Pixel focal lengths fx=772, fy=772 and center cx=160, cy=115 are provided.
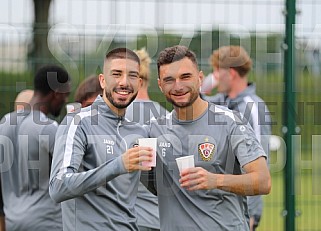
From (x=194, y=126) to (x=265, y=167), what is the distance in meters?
0.51

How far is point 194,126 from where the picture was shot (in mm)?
4832

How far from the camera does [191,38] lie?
25.2 ft

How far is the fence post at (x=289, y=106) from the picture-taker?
7.09 m

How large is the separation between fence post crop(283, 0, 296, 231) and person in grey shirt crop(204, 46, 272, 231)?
226 millimetres

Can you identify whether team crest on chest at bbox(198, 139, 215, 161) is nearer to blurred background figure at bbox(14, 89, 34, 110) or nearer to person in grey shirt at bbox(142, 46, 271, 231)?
person in grey shirt at bbox(142, 46, 271, 231)

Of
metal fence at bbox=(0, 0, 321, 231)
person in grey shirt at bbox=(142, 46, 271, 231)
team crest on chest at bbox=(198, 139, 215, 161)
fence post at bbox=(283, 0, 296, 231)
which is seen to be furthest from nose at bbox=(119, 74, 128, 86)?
fence post at bbox=(283, 0, 296, 231)

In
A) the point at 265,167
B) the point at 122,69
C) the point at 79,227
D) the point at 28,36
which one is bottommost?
the point at 79,227

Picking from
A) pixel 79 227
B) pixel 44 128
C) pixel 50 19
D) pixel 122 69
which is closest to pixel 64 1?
pixel 50 19

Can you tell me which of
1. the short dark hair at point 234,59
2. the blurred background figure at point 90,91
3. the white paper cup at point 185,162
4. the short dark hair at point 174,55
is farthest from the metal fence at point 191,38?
the white paper cup at point 185,162

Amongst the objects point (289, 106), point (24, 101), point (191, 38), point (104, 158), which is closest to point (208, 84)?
point (191, 38)

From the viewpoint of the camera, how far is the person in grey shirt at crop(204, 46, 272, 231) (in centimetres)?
680

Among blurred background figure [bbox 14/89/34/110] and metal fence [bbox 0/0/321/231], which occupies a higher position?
metal fence [bbox 0/0/321/231]

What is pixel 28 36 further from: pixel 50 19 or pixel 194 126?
pixel 194 126

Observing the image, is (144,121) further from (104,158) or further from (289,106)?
(289,106)
